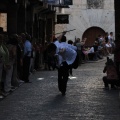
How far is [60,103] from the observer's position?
16.3 metres

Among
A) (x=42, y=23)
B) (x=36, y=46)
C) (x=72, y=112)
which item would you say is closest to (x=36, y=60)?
(x=36, y=46)

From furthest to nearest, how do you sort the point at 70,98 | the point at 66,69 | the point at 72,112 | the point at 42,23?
the point at 42,23
the point at 66,69
the point at 70,98
the point at 72,112

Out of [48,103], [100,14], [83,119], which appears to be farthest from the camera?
[100,14]

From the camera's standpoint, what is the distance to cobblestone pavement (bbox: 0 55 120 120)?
13789mm

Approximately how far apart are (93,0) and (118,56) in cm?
3614

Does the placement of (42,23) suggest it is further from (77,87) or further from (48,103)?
(48,103)

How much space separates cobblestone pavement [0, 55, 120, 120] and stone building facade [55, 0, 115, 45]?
112 ft

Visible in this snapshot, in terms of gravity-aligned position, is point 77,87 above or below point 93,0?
below

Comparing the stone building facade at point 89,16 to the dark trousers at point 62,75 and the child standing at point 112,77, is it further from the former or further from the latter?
the dark trousers at point 62,75

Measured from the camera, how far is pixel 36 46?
3186cm

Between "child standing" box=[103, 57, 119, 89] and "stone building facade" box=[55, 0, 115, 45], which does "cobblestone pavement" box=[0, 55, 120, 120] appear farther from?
"stone building facade" box=[55, 0, 115, 45]

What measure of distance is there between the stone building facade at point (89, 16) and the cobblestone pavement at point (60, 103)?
34087 millimetres

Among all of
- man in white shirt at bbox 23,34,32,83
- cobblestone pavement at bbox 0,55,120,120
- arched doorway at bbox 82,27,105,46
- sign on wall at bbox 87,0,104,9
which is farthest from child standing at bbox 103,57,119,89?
arched doorway at bbox 82,27,105,46

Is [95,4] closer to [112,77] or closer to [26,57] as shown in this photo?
[26,57]
